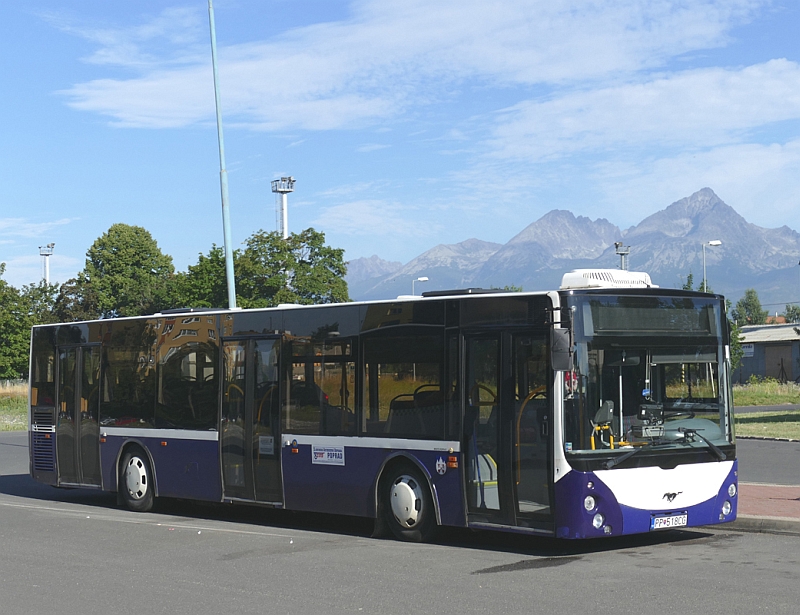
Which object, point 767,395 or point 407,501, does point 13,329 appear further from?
point 407,501


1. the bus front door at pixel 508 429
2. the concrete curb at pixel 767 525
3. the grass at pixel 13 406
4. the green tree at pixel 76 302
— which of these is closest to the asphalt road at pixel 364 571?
the concrete curb at pixel 767 525

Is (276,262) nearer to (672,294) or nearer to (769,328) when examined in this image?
(672,294)

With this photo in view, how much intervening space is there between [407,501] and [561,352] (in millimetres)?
2782

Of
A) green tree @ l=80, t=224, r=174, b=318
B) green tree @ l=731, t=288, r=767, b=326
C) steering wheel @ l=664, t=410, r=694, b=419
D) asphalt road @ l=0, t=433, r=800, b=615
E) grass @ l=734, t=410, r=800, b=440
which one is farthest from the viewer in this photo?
green tree @ l=731, t=288, r=767, b=326

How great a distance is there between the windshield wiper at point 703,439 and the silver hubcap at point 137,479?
8146 mm

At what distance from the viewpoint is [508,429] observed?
36.6ft

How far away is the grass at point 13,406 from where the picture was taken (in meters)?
43.6

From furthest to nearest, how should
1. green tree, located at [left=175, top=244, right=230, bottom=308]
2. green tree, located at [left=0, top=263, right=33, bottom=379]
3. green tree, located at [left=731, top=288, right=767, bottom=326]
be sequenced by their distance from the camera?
green tree, located at [left=731, top=288, right=767, bottom=326] → green tree, located at [left=0, top=263, right=33, bottom=379] → green tree, located at [left=175, top=244, right=230, bottom=308]

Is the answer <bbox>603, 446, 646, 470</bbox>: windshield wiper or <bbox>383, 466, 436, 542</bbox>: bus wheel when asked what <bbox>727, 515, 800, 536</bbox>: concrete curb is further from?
<bbox>383, 466, 436, 542</bbox>: bus wheel

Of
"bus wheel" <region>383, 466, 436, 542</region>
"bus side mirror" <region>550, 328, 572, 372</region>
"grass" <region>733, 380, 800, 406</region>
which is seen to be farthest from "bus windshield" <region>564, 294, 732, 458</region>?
"grass" <region>733, 380, 800, 406</region>

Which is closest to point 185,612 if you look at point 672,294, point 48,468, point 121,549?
point 121,549

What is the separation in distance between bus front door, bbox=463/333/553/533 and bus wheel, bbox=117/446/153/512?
20.5 ft

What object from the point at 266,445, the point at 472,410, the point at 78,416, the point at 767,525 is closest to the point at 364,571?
the point at 472,410

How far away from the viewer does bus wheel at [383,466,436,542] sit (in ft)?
39.4
